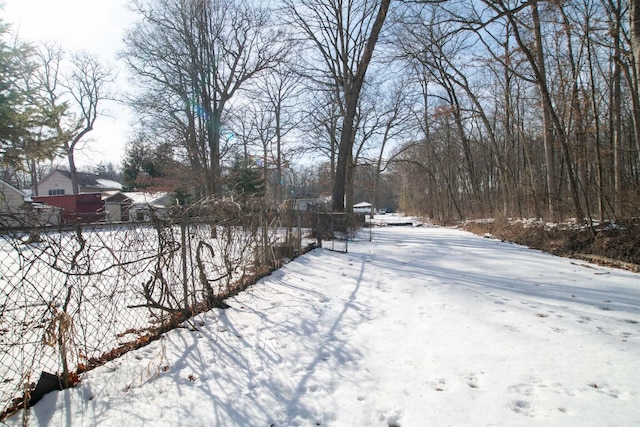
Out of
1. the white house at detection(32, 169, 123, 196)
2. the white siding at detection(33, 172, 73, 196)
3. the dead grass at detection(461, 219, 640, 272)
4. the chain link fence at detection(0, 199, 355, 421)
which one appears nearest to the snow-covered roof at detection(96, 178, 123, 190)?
the white house at detection(32, 169, 123, 196)

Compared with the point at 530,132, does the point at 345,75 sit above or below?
above

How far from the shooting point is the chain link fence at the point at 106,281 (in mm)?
2473

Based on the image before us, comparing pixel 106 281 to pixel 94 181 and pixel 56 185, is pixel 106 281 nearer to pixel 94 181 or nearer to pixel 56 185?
pixel 56 185

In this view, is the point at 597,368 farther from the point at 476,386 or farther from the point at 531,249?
the point at 531,249

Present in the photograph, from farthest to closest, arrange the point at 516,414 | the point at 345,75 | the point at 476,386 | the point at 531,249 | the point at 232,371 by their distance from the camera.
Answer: the point at 345,75 < the point at 531,249 < the point at 232,371 < the point at 476,386 < the point at 516,414

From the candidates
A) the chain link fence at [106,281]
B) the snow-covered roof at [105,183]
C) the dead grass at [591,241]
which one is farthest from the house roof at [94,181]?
the dead grass at [591,241]

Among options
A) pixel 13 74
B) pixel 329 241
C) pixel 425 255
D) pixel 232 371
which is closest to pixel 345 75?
pixel 329 241

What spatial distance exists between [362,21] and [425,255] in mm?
14798

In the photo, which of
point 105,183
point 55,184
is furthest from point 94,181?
point 55,184

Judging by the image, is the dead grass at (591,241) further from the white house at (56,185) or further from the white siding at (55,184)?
the white siding at (55,184)

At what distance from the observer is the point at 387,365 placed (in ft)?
9.95

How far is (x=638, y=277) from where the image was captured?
598 centimetres

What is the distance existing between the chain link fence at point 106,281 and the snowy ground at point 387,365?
0.28 m

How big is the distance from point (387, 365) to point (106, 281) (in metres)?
3.76
